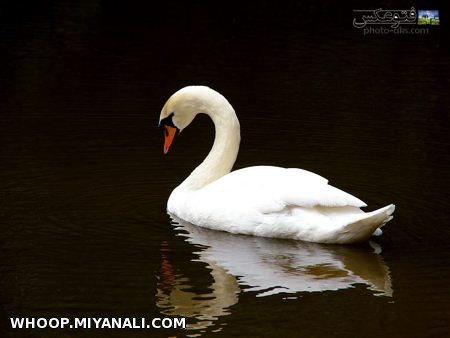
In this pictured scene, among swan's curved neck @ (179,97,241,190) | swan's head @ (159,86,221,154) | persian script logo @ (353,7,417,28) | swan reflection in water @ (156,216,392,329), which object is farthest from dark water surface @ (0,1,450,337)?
persian script logo @ (353,7,417,28)

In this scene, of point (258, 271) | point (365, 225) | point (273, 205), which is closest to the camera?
point (258, 271)

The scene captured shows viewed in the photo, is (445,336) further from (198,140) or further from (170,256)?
(198,140)

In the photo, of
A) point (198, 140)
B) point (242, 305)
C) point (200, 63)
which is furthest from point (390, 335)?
point (200, 63)

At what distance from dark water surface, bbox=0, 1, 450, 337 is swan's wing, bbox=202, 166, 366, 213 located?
0.35m

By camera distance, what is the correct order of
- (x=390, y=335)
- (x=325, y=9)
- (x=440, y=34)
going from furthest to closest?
(x=325, y=9), (x=440, y=34), (x=390, y=335)

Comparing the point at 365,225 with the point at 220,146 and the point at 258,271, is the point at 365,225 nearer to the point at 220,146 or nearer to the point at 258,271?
the point at 258,271

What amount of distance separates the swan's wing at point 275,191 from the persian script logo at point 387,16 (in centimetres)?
1571

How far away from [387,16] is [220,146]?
1590cm

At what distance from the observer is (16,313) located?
778 cm

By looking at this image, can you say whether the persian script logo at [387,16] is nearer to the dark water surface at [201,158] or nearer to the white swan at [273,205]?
the dark water surface at [201,158]

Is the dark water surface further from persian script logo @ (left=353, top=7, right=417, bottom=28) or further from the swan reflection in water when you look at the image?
persian script logo @ (left=353, top=7, right=417, bottom=28)

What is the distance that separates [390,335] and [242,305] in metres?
1.09

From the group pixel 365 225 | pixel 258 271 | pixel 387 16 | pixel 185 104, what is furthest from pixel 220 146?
pixel 387 16

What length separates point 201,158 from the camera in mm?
12781
